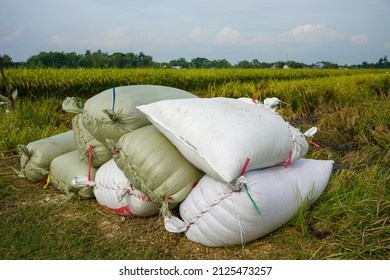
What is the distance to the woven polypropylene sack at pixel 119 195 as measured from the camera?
232 cm

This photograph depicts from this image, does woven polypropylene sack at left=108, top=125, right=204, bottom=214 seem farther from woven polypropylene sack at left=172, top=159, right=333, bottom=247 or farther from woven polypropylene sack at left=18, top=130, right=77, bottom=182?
woven polypropylene sack at left=18, top=130, right=77, bottom=182

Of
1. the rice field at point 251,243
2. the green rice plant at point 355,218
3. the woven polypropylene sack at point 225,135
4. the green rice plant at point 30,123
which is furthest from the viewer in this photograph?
the green rice plant at point 30,123

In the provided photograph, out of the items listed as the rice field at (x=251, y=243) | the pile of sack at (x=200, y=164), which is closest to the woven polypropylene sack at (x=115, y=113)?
the pile of sack at (x=200, y=164)

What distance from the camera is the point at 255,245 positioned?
2125 millimetres

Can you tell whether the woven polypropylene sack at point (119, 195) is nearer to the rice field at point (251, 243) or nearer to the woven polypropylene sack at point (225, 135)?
the rice field at point (251, 243)

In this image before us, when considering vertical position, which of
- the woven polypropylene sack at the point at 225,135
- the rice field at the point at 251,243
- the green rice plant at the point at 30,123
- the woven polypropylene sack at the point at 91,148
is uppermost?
the woven polypropylene sack at the point at 225,135

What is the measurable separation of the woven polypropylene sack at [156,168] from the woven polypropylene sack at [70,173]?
61cm

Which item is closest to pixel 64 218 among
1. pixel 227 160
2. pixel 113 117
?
pixel 113 117

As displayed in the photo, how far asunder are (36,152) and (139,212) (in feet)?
4.26

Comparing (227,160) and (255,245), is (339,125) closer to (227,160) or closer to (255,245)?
(255,245)

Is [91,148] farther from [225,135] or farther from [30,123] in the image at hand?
[30,123]

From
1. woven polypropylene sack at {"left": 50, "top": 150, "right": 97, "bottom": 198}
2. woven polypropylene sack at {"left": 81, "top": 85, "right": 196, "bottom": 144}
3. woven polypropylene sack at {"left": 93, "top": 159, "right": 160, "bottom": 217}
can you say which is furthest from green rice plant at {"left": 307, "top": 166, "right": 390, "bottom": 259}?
woven polypropylene sack at {"left": 50, "top": 150, "right": 97, "bottom": 198}

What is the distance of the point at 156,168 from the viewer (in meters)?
2.12

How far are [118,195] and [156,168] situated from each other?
37cm
